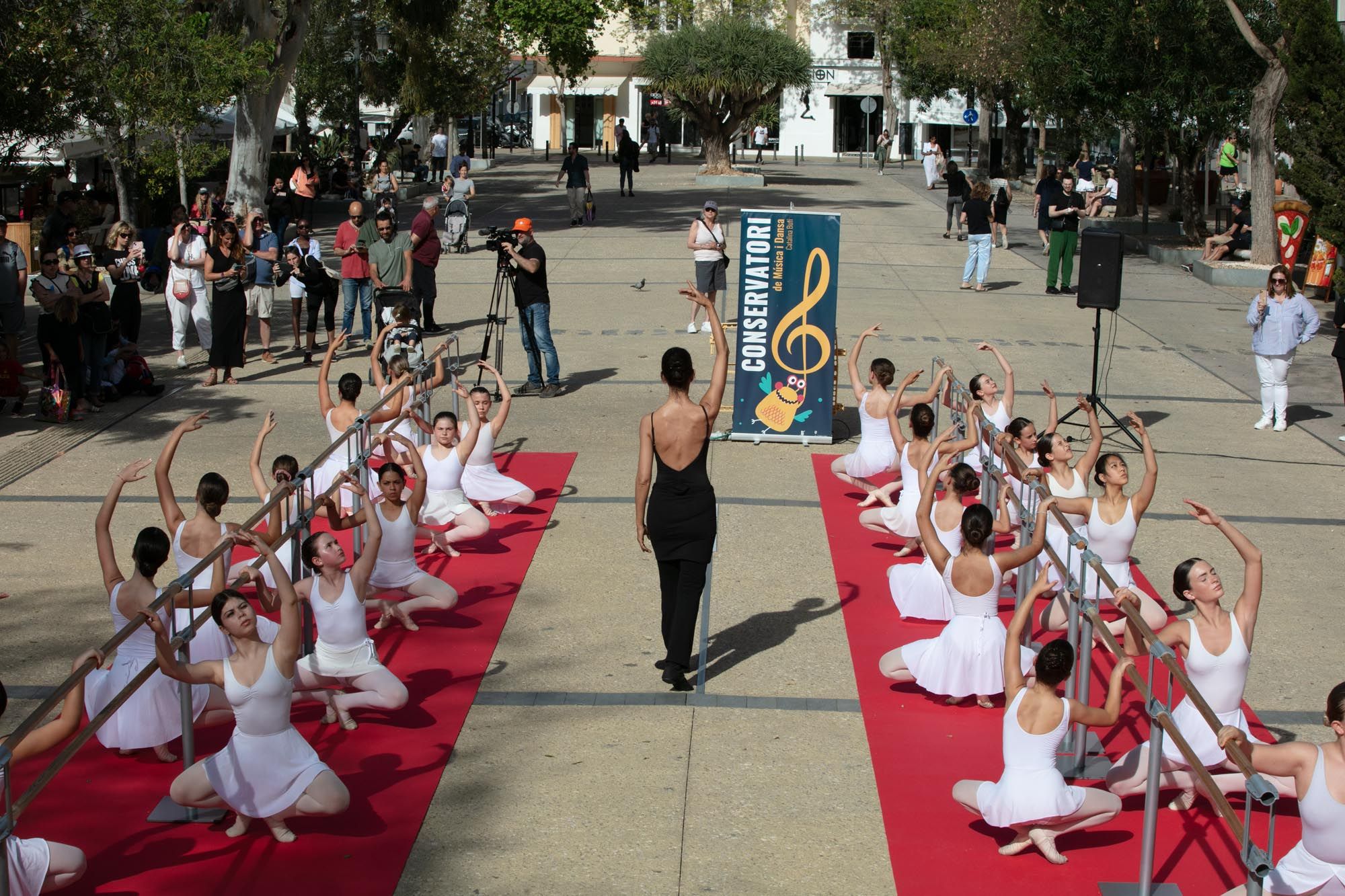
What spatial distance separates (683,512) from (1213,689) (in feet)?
8.95

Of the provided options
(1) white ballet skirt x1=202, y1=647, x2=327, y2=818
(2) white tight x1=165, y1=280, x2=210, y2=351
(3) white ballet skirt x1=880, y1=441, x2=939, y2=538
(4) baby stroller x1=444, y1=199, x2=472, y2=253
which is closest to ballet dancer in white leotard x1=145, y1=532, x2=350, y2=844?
(1) white ballet skirt x1=202, y1=647, x2=327, y2=818

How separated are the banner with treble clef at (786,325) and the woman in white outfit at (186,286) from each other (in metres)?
6.31

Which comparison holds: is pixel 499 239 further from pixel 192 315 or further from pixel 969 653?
pixel 969 653

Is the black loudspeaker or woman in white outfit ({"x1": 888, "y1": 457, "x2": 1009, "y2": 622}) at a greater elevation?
the black loudspeaker

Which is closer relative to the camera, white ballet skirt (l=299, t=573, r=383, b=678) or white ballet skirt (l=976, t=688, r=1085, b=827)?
white ballet skirt (l=976, t=688, r=1085, b=827)

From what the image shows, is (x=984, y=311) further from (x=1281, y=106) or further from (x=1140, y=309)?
(x=1281, y=106)

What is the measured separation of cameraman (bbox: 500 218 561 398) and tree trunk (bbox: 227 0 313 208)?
1335 centimetres

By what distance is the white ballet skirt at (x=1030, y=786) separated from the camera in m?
5.81

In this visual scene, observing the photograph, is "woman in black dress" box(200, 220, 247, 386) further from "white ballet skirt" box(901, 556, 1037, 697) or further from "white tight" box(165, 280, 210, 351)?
"white ballet skirt" box(901, 556, 1037, 697)

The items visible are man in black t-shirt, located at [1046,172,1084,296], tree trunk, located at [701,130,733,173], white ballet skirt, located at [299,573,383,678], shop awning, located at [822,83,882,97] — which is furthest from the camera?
shop awning, located at [822,83,882,97]

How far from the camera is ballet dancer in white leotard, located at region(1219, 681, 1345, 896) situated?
505 cm

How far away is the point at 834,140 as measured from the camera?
64.1m

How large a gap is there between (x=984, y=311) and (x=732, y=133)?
2169 centimetres

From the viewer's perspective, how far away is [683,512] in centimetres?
737
